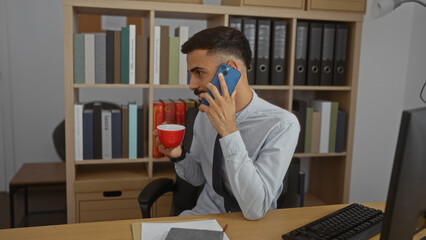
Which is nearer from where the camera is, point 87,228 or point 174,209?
point 87,228

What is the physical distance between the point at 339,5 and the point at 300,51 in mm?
346

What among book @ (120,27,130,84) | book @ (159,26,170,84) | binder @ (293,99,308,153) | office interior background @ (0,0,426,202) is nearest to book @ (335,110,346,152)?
binder @ (293,99,308,153)

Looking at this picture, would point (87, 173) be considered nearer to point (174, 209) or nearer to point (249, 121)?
point (174, 209)

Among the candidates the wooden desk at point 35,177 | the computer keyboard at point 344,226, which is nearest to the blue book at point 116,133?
the wooden desk at point 35,177

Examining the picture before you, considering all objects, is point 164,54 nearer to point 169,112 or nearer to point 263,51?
point 169,112

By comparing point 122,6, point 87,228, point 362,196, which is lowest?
point 362,196

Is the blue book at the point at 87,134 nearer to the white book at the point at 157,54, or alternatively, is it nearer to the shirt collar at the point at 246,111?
the white book at the point at 157,54

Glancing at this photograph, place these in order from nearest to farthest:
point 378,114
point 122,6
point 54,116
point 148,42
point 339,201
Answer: point 122,6
point 148,42
point 339,201
point 378,114
point 54,116

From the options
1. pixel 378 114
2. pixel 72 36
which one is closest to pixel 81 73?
pixel 72 36

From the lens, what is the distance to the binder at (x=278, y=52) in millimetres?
2352

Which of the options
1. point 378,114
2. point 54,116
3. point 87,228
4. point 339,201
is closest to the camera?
point 87,228

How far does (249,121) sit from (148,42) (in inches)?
39.0

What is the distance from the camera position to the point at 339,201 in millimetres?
2604

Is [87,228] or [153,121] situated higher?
[153,121]
